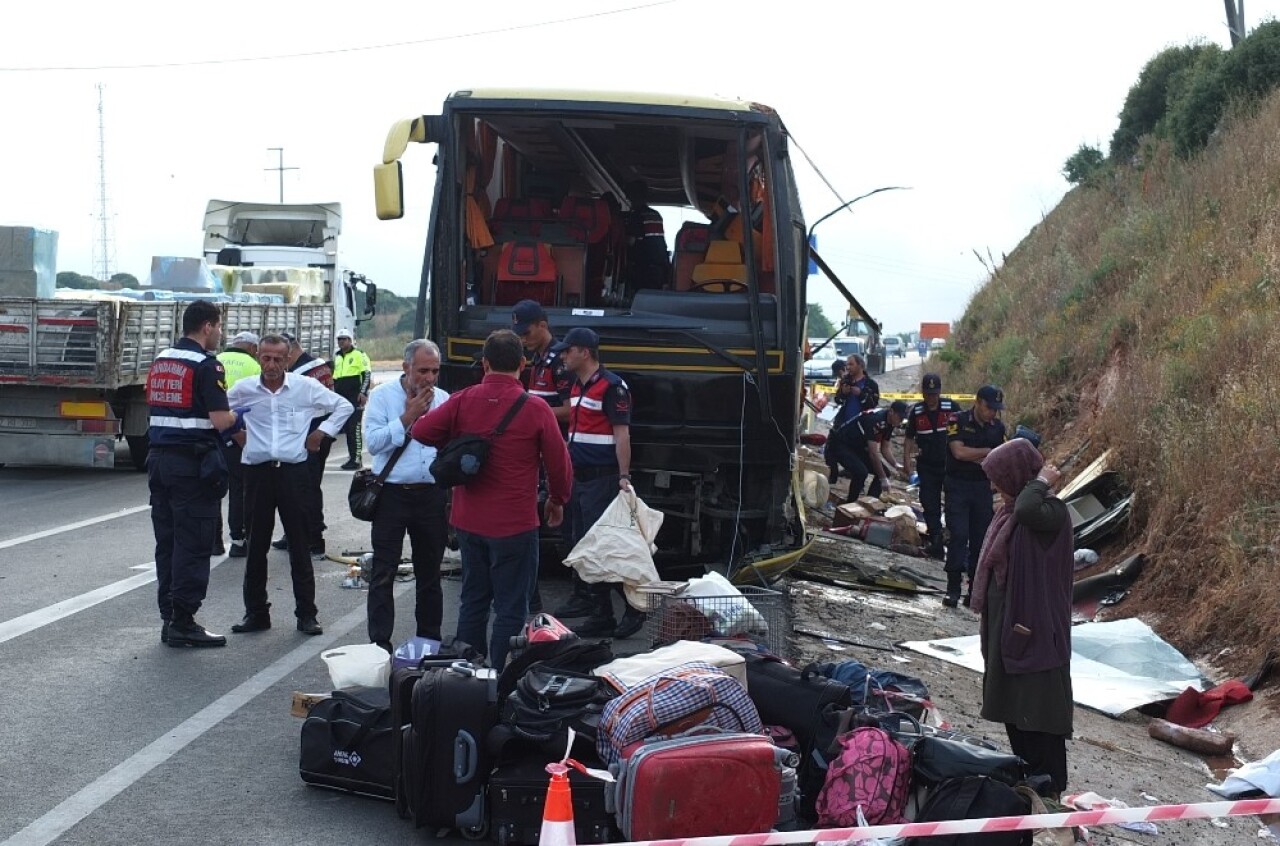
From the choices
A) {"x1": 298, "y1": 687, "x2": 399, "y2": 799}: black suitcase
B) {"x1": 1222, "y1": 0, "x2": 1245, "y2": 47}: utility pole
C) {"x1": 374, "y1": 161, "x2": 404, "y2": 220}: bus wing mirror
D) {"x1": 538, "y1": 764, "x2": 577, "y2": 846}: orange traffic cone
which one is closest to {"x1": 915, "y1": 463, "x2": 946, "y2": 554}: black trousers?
{"x1": 374, "y1": 161, "x2": 404, "y2": 220}: bus wing mirror

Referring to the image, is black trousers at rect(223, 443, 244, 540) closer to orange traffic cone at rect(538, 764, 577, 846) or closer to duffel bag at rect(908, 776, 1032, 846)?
orange traffic cone at rect(538, 764, 577, 846)

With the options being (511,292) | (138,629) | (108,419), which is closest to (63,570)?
(138,629)

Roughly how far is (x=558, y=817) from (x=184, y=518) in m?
4.50

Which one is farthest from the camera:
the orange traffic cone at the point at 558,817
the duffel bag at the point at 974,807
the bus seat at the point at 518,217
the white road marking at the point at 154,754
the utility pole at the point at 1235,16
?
the utility pole at the point at 1235,16

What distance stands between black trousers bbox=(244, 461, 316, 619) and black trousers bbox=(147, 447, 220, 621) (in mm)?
444

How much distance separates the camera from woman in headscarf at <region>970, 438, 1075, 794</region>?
5.95 metres

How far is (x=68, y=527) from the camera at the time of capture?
512 inches

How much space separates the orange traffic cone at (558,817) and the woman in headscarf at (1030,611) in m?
2.22

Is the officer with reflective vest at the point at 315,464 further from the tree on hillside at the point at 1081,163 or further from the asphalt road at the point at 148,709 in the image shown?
the tree on hillside at the point at 1081,163

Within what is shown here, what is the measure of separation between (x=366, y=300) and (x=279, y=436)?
1828 cm

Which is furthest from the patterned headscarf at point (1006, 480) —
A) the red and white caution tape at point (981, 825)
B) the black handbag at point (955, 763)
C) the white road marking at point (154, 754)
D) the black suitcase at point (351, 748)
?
the white road marking at point (154, 754)

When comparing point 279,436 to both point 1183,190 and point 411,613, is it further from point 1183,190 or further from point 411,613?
point 1183,190

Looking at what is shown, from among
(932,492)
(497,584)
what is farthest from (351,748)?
(932,492)

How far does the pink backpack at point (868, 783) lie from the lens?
5203 mm
